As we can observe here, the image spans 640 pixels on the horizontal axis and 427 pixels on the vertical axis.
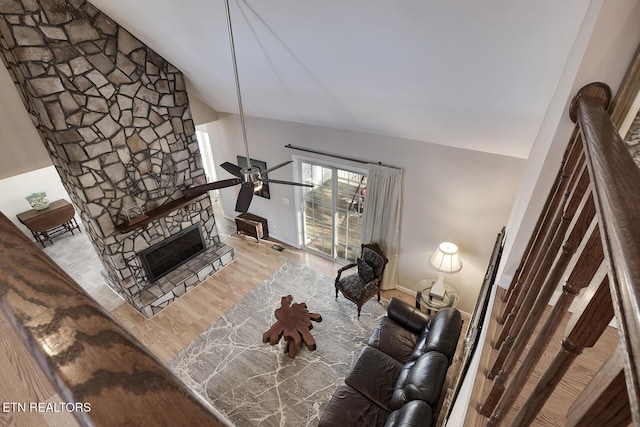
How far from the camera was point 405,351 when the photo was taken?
141 inches

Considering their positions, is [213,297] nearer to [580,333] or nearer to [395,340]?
[395,340]

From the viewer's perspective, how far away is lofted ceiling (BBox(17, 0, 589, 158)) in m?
1.92

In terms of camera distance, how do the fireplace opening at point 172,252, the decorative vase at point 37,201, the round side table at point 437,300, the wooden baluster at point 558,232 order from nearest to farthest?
the wooden baluster at point 558,232 → the round side table at point 437,300 → the fireplace opening at point 172,252 → the decorative vase at point 37,201

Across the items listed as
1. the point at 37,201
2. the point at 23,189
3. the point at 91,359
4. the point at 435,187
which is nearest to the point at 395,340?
the point at 435,187

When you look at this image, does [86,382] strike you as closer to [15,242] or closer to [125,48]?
[15,242]

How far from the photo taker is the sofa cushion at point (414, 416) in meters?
2.45

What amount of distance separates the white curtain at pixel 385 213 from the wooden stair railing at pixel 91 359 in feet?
13.3

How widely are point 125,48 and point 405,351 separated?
5091 mm

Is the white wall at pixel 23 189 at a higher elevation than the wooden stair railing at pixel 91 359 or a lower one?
lower

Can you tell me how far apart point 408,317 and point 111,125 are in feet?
15.1

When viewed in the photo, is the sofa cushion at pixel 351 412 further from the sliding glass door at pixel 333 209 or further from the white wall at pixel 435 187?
the sliding glass door at pixel 333 209

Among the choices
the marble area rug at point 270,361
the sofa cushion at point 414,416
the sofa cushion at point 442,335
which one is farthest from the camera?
the marble area rug at point 270,361

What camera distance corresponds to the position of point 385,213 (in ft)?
15.0

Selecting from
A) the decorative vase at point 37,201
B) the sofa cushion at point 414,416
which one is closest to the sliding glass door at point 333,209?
the sofa cushion at point 414,416
